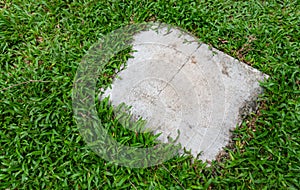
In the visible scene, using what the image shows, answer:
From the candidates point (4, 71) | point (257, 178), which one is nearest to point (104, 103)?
point (4, 71)

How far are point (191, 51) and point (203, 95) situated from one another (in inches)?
21.1

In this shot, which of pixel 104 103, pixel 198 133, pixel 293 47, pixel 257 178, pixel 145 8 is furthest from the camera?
pixel 145 8

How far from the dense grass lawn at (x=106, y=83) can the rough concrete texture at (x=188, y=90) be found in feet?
0.42

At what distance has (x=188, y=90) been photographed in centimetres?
268

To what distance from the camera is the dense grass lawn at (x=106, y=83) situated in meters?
2.37

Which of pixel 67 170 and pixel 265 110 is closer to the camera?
pixel 67 170

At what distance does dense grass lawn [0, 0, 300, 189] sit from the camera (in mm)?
2371

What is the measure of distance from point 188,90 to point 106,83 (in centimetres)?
81

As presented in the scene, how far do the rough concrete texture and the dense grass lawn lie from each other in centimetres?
13

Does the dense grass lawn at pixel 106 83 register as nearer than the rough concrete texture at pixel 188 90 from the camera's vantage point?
Yes

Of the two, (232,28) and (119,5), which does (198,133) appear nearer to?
(232,28)

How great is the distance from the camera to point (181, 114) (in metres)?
2.59

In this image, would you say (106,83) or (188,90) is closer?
(188,90)

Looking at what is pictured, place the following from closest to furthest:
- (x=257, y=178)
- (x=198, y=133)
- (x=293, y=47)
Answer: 1. (x=257, y=178)
2. (x=198, y=133)
3. (x=293, y=47)
